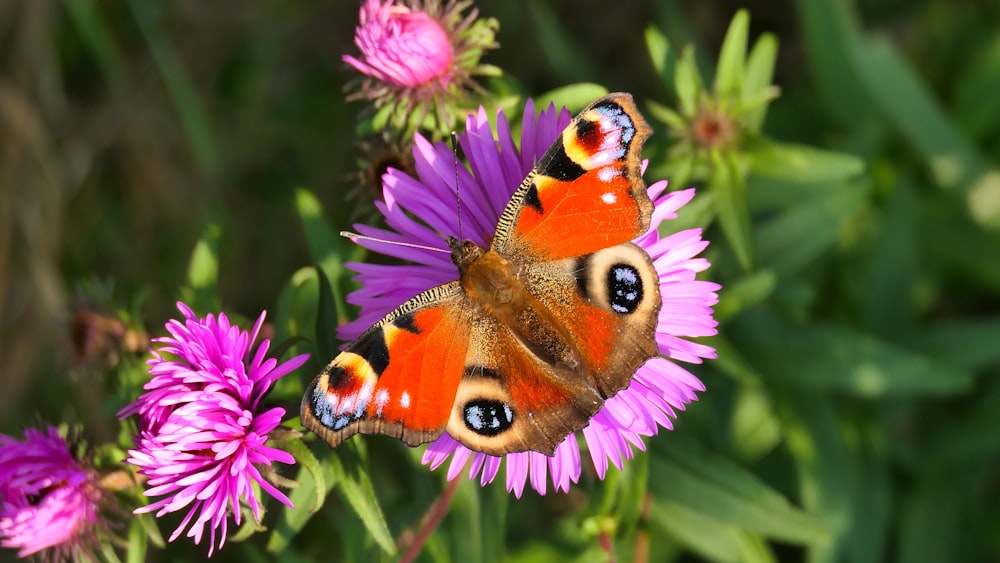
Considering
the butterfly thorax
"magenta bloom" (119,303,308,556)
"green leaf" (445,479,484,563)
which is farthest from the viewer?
"green leaf" (445,479,484,563)

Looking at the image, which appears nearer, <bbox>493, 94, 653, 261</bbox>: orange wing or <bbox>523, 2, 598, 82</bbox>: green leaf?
<bbox>493, 94, 653, 261</bbox>: orange wing

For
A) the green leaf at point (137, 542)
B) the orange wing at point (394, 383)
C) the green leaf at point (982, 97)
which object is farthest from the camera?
the green leaf at point (982, 97)

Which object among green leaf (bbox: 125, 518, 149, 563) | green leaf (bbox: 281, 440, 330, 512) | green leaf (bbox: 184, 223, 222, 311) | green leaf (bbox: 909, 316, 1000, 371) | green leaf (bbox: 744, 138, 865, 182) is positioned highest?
green leaf (bbox: 744, 138, 865, 182)

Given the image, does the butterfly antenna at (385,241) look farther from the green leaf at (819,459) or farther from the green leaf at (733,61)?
the green leaf at (819,459)

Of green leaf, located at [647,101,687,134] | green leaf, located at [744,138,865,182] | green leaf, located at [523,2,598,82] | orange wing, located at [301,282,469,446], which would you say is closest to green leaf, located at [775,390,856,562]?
green leaf, located at [744,138,865,182]

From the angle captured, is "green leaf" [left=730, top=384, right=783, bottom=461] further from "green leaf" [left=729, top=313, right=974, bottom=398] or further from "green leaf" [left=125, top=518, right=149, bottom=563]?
"green leaf" [left=125, top=518, right=149, bottom=563]

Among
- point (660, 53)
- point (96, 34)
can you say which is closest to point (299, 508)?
point (660, 53)

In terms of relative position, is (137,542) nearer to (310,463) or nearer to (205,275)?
(310,463)

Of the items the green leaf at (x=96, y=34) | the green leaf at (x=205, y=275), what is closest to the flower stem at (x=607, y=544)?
the green leaf at (x=205, y=275)
